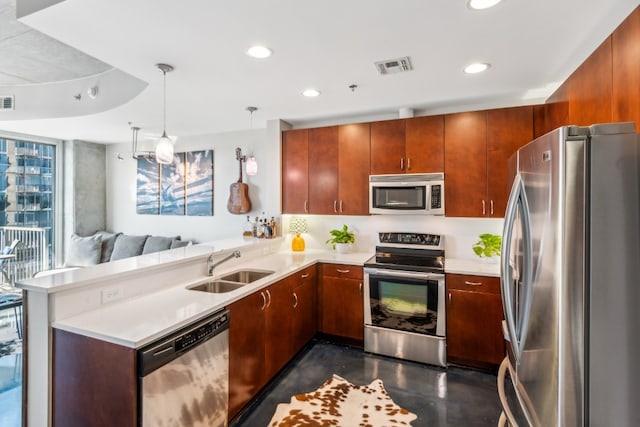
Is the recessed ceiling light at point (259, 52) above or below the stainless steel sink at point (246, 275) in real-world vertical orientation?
above

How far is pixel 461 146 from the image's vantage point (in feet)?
10.3

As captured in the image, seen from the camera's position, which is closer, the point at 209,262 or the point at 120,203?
the point at 209,262

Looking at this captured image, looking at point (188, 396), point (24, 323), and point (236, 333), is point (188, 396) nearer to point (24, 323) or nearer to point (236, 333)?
point (236, 333)

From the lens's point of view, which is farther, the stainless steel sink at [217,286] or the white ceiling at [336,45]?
the stainless steel sink at [217,286]

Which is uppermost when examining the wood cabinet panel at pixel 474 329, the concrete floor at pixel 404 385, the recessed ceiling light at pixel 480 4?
the recessed ceiling light at pixel 480 4

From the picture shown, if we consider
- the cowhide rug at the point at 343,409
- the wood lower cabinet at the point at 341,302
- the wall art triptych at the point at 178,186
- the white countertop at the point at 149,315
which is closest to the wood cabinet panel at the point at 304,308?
the wood lower cabinet at the point at 341,302

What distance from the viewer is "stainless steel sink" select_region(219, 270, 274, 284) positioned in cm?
290

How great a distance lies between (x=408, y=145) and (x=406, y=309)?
1.66 meters

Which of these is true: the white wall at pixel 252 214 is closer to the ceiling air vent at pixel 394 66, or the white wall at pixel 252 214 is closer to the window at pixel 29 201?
the window at pixel 29 201

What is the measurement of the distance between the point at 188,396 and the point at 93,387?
45 cm

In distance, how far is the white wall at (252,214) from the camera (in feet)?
11.4

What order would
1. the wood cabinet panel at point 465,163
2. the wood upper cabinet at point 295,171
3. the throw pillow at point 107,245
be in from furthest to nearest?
the throw pillow at point 107,245 → the wood upper cabinet at point 295,171 → the wood cabinet panel at point 465,163

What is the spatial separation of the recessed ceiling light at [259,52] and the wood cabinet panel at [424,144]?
173 centimetres

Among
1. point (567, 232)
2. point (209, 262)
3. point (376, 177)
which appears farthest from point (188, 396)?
point (376, 177)
